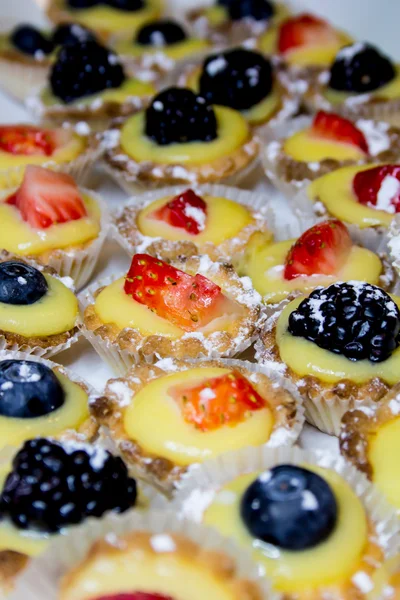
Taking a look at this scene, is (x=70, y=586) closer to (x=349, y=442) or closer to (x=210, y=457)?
(x=210, y=457)

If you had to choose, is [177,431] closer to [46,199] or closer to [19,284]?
[19,284]

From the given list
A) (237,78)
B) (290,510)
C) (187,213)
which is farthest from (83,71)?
(290,510)

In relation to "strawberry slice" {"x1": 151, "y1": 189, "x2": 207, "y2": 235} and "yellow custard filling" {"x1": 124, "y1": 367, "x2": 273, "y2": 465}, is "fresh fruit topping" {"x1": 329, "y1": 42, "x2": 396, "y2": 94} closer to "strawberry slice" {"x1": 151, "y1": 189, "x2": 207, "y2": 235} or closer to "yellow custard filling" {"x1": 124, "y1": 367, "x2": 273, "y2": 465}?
"strawberry slice" {"x1": 151, "y1": 189, "x2": 207, "y2": 235}

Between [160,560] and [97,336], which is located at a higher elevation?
[160,560]

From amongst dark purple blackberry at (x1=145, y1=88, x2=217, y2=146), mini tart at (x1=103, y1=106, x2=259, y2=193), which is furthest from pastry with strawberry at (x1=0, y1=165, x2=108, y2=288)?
dark purple blackberry at (x1=145, y1=88, x2=217, y2=146)

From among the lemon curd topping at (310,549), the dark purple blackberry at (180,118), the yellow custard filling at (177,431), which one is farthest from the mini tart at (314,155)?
the lemon curd topping at (310,549)

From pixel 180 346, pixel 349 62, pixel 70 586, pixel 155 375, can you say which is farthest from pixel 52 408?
pixel 349 62

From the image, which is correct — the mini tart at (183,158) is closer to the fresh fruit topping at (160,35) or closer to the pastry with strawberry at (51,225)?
the pastry with strawberry at (51,225)
